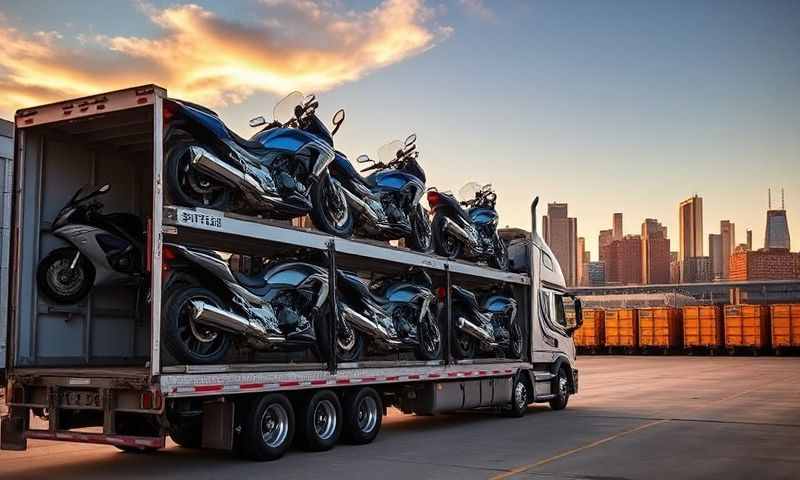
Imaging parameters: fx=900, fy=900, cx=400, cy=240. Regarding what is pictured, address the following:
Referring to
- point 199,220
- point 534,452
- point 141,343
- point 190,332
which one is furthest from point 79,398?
point 534,452

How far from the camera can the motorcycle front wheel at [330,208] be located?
1182cm

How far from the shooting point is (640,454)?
11344mm

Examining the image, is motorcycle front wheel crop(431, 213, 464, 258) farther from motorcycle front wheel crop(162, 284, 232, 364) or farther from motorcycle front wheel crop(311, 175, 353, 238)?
motorcycle front wheel crop(162, 284, 232, 364)

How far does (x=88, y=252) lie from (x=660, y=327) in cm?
4453

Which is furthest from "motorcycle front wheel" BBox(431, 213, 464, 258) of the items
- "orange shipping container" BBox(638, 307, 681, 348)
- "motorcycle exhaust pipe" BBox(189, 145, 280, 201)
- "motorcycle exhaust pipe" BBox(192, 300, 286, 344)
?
"orange shipping container" BBox(638, 307, 681, 348)

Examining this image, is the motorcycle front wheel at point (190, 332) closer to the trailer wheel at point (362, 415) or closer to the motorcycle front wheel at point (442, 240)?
the trailer wheel at point (362, 415)

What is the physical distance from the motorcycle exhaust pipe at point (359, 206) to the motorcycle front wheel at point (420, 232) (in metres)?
1.32

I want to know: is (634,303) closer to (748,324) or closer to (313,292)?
(748,324)

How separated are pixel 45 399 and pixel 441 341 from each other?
6827mm

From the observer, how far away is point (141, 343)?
11.4 m

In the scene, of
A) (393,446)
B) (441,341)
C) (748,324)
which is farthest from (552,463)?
(748,324)

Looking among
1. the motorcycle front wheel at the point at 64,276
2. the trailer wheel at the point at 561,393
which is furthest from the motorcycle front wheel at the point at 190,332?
the trailer wheel at the point at 561,393

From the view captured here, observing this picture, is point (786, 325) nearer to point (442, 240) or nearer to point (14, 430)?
point (442, 240)

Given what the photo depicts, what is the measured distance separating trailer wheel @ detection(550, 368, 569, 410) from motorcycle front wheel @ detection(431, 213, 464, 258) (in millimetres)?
4200
